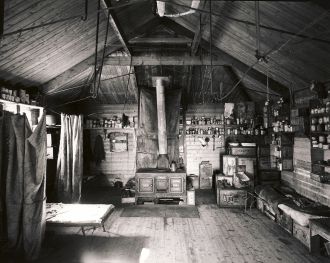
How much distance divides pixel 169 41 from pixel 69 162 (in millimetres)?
4374

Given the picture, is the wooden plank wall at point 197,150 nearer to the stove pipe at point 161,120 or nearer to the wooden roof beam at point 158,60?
the stove pipe at point 161,120

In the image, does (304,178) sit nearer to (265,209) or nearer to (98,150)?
(265,209)

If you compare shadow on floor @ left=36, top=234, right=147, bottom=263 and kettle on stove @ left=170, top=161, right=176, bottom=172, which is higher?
kettle on stove @ left=170, top=161, right=176, bottom=172

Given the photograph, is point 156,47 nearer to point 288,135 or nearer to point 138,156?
point 138,156

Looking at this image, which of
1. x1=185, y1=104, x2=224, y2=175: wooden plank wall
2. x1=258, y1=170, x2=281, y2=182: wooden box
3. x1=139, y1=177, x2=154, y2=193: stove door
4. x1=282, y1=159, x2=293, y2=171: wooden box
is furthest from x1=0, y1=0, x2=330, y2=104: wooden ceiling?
x1=139, y1=177, x2=154, y2=193: stove door

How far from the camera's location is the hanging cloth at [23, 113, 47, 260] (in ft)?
16.5

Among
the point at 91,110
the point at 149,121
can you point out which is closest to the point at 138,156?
the point at 149,121

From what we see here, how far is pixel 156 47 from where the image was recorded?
29.8 feet

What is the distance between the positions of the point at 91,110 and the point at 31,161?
22.8 feet

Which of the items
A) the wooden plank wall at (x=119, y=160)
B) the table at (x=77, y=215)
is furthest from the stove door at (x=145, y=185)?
the wooden plank wall at (x=119, y=160)

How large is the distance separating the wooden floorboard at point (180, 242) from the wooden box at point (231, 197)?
0.91 metres

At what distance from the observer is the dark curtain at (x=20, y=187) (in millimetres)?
4977

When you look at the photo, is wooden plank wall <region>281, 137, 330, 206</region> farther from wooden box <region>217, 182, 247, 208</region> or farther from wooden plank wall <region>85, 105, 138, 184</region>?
wooden plank wall <region>85, 105, 138, 184</region>

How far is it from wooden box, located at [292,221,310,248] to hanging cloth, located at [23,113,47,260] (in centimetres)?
514
